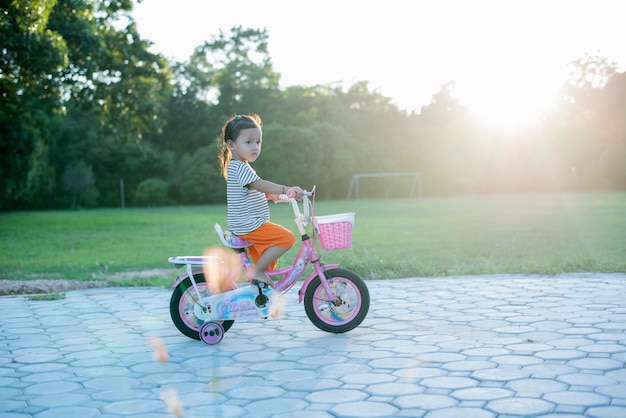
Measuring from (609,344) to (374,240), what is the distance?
11078 mm

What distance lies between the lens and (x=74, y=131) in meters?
47.1

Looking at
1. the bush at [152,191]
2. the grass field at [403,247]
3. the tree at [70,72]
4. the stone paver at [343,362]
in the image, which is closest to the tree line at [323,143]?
the bush at [152,191]

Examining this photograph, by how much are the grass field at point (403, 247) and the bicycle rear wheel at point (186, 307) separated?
10.7 feet

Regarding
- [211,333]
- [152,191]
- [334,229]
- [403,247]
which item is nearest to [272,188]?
[334,229]

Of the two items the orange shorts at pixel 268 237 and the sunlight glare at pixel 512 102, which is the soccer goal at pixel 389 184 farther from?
the orange shorts at pixel 268 237

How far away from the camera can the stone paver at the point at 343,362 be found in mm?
3738

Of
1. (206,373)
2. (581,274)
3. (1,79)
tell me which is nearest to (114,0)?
(1,79)

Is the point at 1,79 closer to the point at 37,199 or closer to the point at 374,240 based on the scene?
the point at 374,240

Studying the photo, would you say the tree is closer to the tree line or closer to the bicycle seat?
the tree line

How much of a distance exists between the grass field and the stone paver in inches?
81.0

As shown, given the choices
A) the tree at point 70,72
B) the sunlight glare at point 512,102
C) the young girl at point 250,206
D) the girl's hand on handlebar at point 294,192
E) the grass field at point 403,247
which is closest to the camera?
the girl's hand on handlebar at point 294,192

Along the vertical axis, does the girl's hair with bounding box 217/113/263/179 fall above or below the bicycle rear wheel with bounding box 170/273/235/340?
above

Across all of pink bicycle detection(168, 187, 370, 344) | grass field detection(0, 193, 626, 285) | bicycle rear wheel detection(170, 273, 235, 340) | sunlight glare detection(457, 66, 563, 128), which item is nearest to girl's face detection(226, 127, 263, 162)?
pink bicycle detection(168, 187, 370, 344)

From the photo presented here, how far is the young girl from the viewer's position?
521 centimetres
